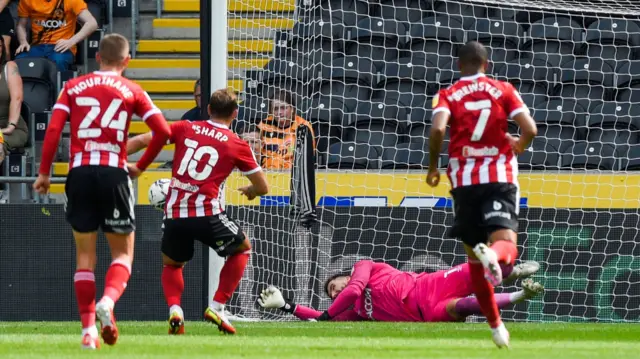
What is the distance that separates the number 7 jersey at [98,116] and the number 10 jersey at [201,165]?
4.91ft

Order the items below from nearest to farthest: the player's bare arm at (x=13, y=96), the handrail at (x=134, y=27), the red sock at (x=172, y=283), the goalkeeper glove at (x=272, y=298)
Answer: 1. the red sock at (x=172, y=283)
2. the goalkeeper glove at (x=272, y=298)
3. the player's bare arm at (x=13, y=96)
4. the handrail at (x=134, y=27)

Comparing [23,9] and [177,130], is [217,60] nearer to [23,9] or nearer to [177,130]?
[177,130]

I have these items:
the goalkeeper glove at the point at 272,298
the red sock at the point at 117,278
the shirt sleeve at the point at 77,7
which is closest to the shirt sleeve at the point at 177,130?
the red sock at the point at 117,278

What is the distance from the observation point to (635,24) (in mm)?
12984

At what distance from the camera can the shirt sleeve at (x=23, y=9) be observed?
13297 millimetres

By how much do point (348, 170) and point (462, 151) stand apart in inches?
158

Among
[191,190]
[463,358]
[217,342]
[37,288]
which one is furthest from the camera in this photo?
[37,288]

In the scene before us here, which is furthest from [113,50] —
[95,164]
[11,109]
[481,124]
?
[11,109]

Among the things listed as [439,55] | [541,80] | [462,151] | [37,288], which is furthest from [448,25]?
[462,151]

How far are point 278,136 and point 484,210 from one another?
392cm

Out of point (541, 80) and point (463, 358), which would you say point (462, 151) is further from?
point (541, 80)

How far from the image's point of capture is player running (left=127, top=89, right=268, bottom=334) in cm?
786

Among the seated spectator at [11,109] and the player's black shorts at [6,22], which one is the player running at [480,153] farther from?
the player's black shorts at [6,22]

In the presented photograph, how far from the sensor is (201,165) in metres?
7.88
